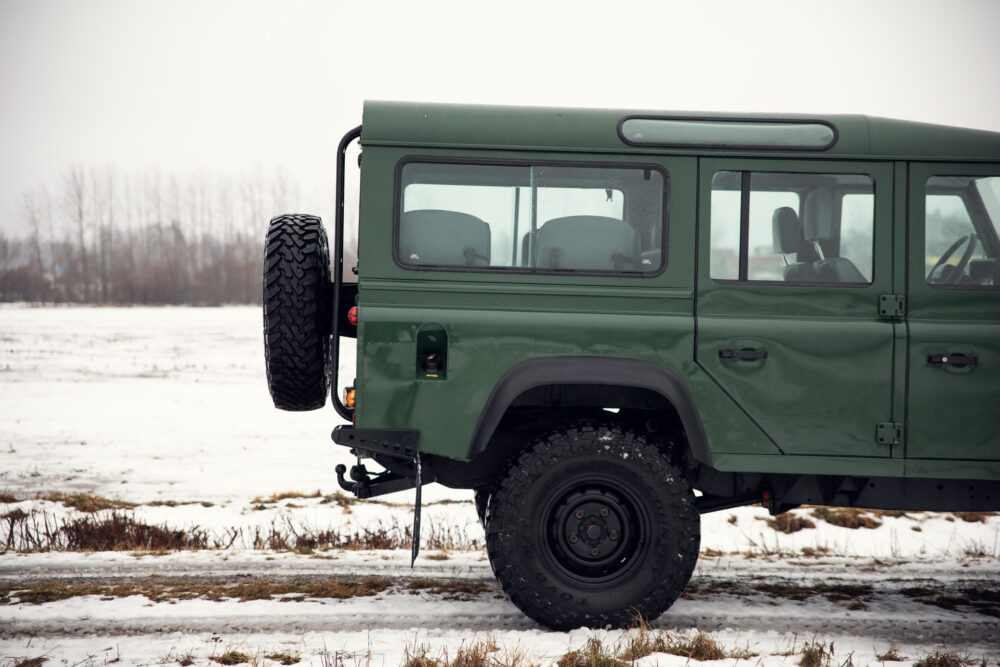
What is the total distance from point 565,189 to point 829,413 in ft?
6.15

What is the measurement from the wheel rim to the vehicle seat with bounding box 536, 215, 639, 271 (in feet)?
3.89

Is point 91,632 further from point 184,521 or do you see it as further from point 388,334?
point 184,521

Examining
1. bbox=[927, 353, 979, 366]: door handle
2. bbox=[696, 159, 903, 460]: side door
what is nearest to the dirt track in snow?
bbox=[696, 159, 903, 460]: side door

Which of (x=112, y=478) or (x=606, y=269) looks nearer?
(x=606, y=269)

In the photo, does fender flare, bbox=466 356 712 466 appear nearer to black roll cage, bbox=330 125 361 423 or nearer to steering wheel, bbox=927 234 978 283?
black roll cage, bbox=330 125 361 423

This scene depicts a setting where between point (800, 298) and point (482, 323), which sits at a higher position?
point (800, 298)

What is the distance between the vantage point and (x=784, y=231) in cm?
424

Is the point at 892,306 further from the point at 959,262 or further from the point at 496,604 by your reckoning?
the point at 496,604

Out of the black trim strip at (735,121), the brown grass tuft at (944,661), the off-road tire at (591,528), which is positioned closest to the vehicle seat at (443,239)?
the black trim strip at (735,121)

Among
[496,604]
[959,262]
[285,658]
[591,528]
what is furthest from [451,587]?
[959,262]

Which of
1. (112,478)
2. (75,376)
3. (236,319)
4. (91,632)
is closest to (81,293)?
(236,319)

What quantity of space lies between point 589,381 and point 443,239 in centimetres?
111

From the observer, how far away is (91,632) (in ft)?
13.4

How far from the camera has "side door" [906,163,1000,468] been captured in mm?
4117
